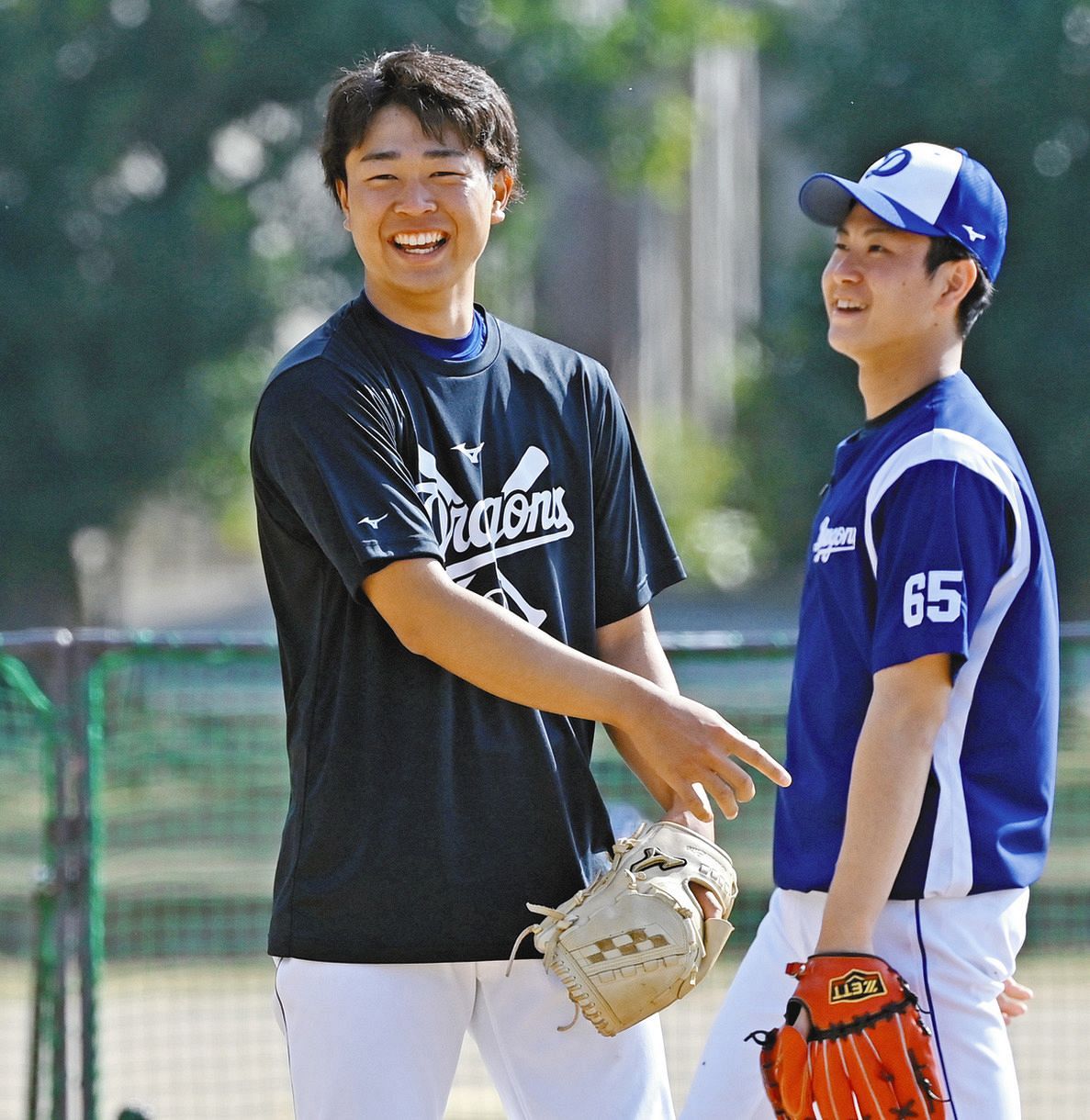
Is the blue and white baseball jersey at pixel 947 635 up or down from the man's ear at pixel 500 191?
down

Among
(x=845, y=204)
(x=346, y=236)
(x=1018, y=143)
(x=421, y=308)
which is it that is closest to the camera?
(x=421, y=308)

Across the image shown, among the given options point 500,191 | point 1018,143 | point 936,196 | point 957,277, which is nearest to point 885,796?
point 957,277

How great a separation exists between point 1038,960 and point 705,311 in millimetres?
27998

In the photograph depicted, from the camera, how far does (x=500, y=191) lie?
9.62 ft

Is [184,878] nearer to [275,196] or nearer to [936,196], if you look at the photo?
[936,196]

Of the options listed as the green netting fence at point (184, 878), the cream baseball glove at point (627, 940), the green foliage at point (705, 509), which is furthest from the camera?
the green foliage at point (705, 509)

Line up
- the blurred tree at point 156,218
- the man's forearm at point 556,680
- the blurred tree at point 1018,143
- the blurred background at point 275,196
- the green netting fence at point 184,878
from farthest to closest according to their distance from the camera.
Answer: the blurred tree at point 1018,143 < the blurred background at point 275,196 < the blurred tree at point 156,218 < the green netting fence at point 184,878 < the man's forearm at point 556,680

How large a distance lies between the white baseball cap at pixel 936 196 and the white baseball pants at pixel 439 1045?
4.62 feet

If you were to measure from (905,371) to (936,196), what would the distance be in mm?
302

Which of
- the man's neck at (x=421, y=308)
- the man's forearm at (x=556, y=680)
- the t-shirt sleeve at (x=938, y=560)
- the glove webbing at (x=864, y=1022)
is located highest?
the man's neck at (x=421, y=308)

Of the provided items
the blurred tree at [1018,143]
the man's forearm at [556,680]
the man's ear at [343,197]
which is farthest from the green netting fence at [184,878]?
the blurred tree at [1018,143]

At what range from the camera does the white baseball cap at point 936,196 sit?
3.06m

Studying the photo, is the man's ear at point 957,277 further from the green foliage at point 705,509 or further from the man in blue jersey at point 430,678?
the green foliage at point 705,509

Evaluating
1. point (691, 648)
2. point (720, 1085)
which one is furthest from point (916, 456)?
point (691, 648)
